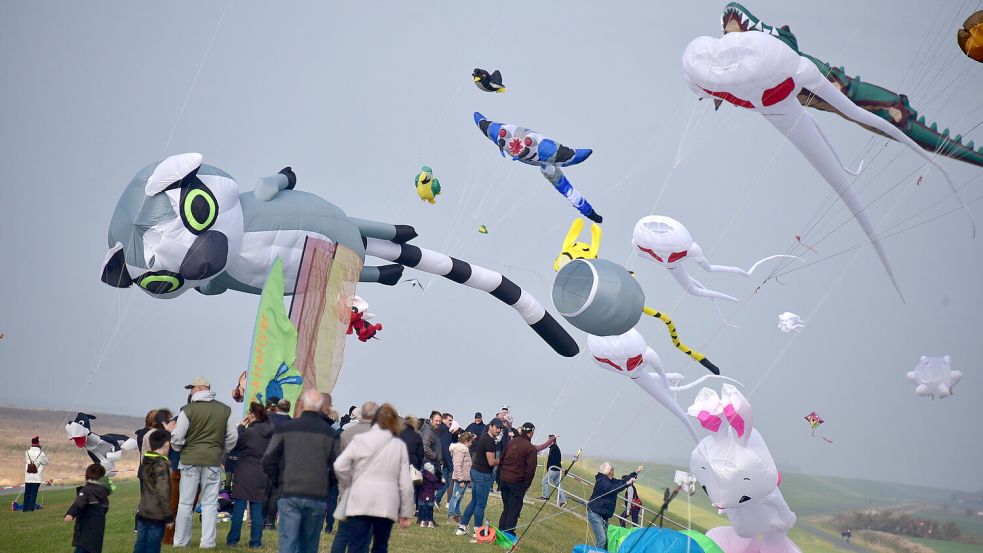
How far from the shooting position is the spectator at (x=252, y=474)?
352 inches

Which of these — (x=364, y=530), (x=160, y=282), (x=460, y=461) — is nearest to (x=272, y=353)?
(x=160, y=282)

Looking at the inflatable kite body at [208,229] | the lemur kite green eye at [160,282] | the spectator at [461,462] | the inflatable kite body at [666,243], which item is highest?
the inflatable kite body at [666,243]

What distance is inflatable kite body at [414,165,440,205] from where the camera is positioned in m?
14.4

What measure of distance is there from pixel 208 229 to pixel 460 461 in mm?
4621

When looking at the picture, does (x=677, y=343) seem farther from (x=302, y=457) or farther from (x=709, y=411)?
(x=302, y=457)

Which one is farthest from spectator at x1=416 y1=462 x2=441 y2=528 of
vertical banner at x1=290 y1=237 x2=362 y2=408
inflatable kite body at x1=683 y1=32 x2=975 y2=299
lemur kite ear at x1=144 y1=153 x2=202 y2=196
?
inflatable kite body at x1=683 y1=32 x2=975 y2=299

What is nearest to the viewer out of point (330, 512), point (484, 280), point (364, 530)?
point (364, 530)

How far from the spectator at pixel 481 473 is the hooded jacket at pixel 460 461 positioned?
89 centimetres

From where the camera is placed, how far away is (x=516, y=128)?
1393cm

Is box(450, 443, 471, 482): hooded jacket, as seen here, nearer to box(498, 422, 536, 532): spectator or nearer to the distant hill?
box(498, 422, 536, 532): spectator

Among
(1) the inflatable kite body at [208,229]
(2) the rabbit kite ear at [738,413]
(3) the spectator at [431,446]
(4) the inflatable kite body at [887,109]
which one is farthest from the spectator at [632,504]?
(4) the inflatable kite body at [887,109]

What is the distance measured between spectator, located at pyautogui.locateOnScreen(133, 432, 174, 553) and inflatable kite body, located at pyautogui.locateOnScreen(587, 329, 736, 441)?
10144mm

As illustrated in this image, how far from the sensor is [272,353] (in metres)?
11.5

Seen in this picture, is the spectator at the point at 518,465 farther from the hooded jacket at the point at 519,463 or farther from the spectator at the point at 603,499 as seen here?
the spectator at the point at 603,499
